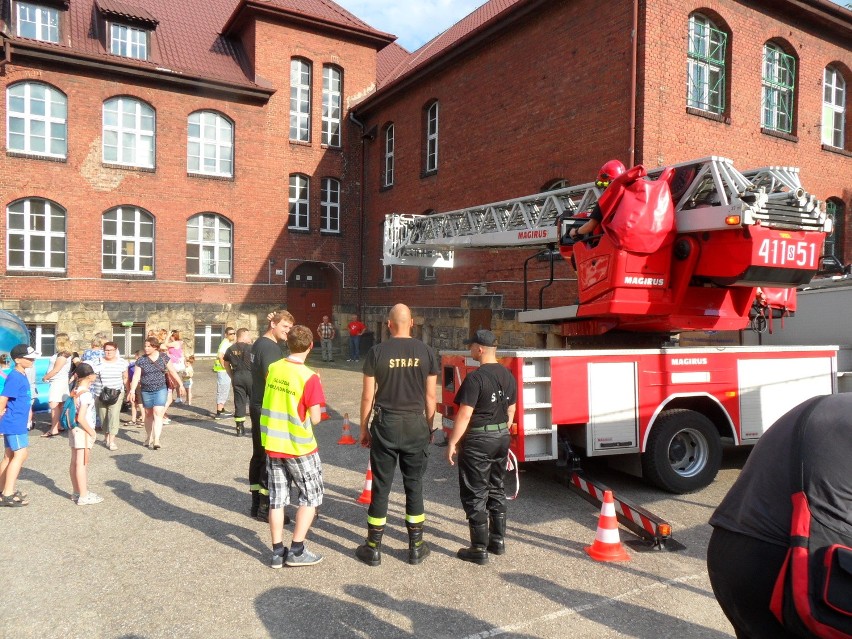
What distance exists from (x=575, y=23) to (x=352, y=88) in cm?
1204

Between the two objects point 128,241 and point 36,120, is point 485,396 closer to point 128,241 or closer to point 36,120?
point 128,241

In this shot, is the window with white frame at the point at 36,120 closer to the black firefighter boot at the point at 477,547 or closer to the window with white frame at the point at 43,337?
the window with white frame at the point at 43,337

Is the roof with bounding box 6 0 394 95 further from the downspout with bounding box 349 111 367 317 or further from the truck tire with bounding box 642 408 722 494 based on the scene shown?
the truck tire with bounding box 642 408 722 494

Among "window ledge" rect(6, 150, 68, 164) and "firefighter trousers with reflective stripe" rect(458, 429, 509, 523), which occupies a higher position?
"window ledge" rect(6, 150, 68, 164)

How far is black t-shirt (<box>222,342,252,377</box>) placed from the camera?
9.50 meters

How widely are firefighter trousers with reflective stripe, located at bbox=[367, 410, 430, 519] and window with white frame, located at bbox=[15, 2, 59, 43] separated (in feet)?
69.5

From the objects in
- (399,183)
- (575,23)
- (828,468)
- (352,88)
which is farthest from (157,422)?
(352,88)

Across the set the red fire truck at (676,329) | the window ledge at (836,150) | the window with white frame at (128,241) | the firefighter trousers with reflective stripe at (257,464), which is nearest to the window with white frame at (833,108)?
the window ledge at (836,150)

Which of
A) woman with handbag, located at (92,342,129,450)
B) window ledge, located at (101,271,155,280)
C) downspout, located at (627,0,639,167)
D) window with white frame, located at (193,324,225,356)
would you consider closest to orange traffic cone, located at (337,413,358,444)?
woman with handbag, located at (92,342,129,450)

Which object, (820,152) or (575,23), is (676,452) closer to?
(575,23)

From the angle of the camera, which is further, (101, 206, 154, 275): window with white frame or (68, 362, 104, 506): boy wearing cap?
(101, 206, 154, 275): window with white frame

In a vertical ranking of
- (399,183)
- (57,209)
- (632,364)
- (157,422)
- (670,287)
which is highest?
(399,183)

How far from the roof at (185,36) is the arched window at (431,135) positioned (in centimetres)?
574

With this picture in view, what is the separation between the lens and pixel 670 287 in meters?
6.52
